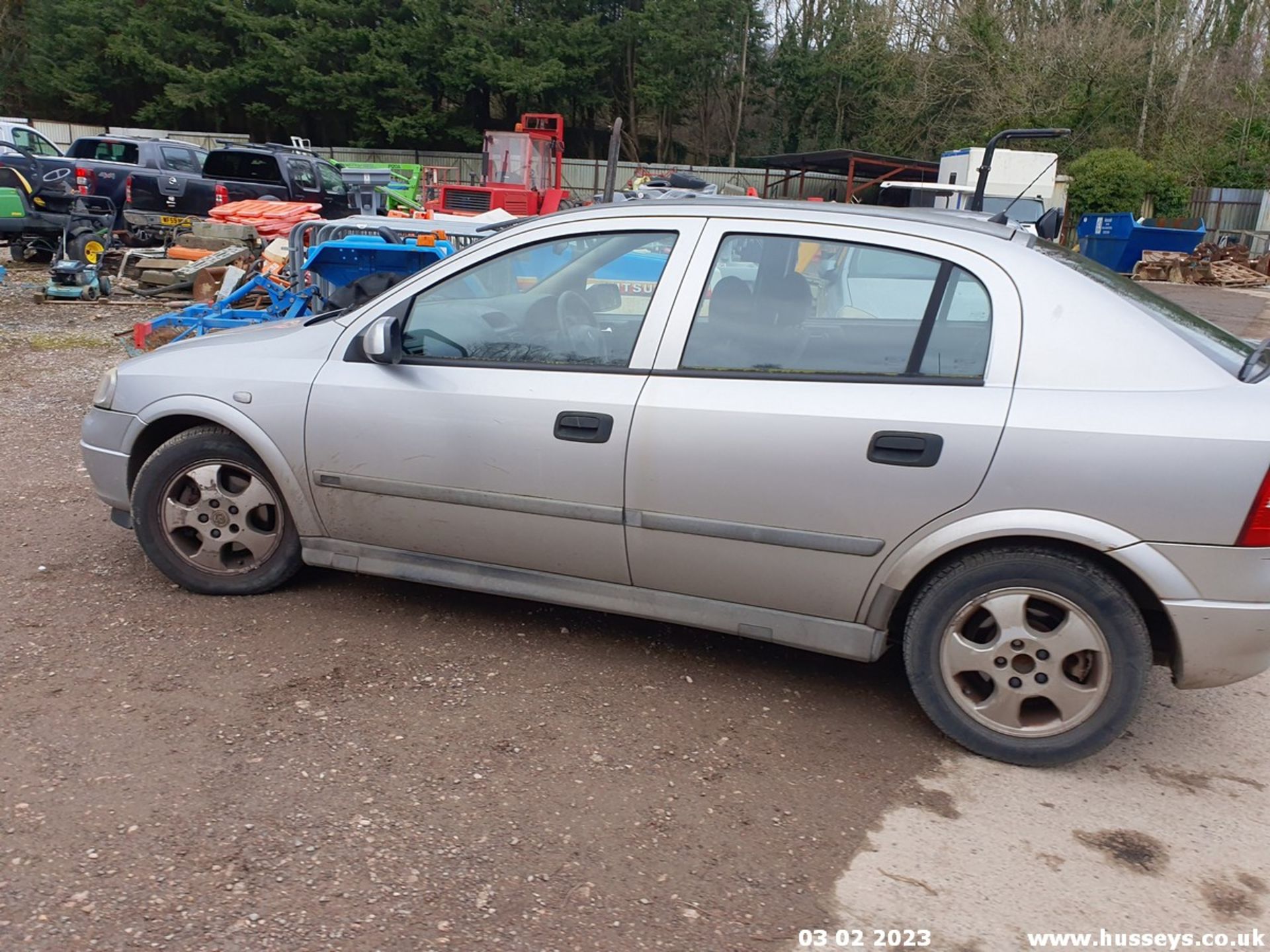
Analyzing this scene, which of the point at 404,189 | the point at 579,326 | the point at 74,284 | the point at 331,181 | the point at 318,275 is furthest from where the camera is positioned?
the point at 404,189

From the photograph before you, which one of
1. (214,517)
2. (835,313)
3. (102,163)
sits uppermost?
(835,313)

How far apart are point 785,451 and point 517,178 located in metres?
18.2

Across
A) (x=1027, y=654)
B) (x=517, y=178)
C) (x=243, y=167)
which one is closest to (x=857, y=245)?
(x=1027, y=654)

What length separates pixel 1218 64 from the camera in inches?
1227

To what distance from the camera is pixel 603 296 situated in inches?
153

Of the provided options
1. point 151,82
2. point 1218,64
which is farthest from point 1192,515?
point 151,82

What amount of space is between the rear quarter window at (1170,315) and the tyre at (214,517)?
3.03 metres

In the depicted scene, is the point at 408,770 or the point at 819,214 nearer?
the point at 408,770

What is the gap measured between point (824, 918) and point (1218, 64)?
35812 millimetres

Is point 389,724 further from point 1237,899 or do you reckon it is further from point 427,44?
point 427,44

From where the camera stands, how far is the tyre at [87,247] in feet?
45.7
